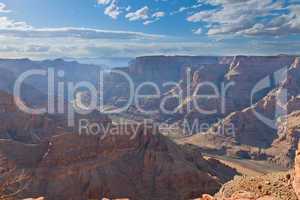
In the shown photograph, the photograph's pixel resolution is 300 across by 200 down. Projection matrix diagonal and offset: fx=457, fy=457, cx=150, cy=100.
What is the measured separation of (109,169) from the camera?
7406cm

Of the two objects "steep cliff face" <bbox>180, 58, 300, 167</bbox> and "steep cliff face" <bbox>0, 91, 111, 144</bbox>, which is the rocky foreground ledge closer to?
"steep cliff face" <bbox>0, 91, 111, 144</bbox>

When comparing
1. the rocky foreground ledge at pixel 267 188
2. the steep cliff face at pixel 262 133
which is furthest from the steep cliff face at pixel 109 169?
the steep cliff face at pixel 262 133

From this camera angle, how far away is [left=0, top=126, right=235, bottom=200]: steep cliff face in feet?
232

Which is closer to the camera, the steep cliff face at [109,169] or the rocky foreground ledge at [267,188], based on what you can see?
the rocky foreground ledge at [267,188]

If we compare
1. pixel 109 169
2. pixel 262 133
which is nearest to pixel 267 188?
pixel 109 169

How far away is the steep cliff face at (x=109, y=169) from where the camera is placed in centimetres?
7062

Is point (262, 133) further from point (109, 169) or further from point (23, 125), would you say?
point (109, 169)

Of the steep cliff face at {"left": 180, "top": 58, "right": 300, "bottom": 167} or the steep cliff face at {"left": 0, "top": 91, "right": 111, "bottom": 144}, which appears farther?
the steep cliff face at {"left": 180, "top": 58, "right": 300, "bottom": 167}

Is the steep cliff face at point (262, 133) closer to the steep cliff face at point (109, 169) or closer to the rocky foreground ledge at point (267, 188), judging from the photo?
the steep cliff face at point (109, 169)

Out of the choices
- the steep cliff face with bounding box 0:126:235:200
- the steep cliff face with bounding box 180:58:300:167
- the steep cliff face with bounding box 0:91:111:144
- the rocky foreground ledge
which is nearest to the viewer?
the rocky foreground ledge

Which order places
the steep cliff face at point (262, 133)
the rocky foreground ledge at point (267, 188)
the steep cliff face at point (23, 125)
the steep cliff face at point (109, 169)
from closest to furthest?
the rocky foreground ledge at point (267, 188) → the steep cliff face at point (109, 169) → the steep cliff face at point (23, 125) → the steep cliff face at point (262, 133)

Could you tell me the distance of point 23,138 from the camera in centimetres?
9319

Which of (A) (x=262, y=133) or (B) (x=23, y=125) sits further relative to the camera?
(A) (x=262, y=133)

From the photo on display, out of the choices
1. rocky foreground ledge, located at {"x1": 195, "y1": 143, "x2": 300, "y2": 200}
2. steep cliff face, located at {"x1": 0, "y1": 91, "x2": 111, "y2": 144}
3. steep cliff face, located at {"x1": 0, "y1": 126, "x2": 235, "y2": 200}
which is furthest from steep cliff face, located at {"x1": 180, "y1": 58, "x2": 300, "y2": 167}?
rocky foreground ledge, located at {"x1": 195, "y1": 143, "x2": 300, "y2": 200}
